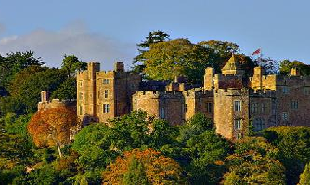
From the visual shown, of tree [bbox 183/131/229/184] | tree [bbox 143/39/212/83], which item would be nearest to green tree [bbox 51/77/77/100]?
tree [bbox 143/39/212/83]

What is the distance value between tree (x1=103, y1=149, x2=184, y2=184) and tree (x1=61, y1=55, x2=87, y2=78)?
27.9m

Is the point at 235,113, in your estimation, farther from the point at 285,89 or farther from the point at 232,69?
the point at 232,69

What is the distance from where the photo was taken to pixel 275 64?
5022 inches

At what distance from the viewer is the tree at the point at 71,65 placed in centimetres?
12412

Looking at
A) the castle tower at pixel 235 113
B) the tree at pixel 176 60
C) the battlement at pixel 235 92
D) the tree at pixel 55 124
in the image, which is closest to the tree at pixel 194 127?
the castle tower at pixel 235 113

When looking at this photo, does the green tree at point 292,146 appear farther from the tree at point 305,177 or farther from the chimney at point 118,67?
the chimney at point 118,67

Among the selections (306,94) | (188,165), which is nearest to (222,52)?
(306,94)

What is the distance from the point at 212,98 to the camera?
335 feet

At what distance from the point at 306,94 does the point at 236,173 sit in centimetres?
1240

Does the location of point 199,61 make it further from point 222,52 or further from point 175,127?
point 175,127

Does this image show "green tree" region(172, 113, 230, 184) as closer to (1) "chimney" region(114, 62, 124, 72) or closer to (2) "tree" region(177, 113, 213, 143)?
(2) "tree" region(177, 113, 213, 143)

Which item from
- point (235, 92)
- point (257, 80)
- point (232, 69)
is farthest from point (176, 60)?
point (235, 92)

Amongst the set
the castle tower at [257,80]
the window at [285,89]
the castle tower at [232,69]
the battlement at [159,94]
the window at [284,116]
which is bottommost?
the window at [284,116]

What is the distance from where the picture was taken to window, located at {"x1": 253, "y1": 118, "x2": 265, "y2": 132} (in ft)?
334
